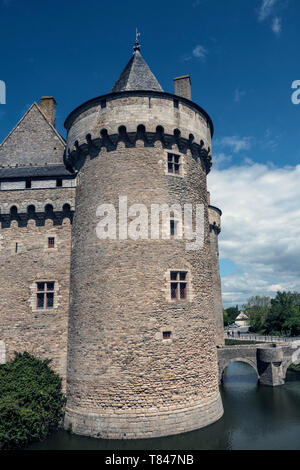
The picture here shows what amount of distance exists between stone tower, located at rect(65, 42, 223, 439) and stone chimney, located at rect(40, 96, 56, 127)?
6.00 m

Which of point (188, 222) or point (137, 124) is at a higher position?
point (137, 124)

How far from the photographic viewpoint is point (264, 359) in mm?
25031

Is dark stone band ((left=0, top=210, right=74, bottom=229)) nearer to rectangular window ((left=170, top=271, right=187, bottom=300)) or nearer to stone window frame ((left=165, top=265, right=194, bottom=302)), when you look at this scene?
stone window frame ((left=165, top=265, right=194, bottom=302))

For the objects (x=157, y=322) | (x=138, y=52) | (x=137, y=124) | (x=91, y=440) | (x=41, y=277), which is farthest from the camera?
(x=138, y=52)

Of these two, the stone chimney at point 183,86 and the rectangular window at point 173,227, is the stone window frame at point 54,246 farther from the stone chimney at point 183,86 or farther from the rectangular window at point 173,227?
the stone chimney at point 183,86

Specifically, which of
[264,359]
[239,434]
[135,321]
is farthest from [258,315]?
[135,321]

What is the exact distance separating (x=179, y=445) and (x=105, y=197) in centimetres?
1106

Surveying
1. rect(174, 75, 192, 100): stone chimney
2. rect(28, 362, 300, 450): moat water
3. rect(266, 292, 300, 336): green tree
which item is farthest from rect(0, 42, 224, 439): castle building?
rect(266, 292, 300, 336): green tree

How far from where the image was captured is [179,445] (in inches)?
504

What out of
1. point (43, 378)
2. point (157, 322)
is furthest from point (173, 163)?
point (43, 378)

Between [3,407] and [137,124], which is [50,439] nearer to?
[3,407]

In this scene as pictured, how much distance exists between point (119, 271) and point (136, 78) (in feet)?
34.8

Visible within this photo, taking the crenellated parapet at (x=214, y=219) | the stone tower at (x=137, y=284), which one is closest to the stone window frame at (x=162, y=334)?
the stone tower at (x=137, y=284)

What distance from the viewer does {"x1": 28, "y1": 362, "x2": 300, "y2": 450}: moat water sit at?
42.4 ft
